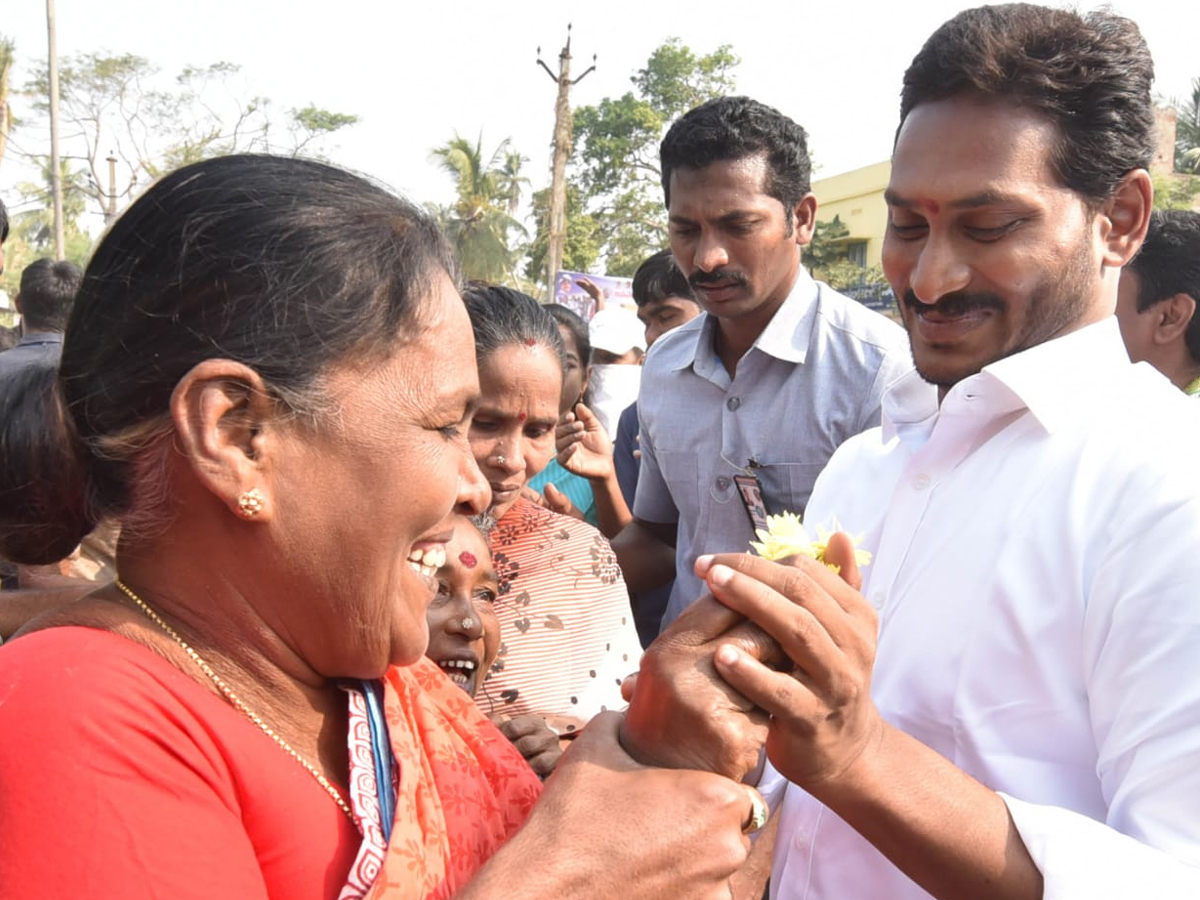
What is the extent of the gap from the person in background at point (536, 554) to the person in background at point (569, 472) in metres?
0.34

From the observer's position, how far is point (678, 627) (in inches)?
57.2

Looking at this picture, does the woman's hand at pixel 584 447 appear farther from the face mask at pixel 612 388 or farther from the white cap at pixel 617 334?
the white cap at pixel 617 334

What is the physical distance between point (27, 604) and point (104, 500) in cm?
198

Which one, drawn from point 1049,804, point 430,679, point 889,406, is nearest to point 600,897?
point 430,679

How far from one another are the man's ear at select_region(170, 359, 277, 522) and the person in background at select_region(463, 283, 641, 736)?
4.70 feet

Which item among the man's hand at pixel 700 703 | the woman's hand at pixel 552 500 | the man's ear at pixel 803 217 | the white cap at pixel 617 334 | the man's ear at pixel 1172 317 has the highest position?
the man's ear at pixel 803 217

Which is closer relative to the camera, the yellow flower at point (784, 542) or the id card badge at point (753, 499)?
the yellow flower at point (784, 542)

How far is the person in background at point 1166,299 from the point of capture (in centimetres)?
443

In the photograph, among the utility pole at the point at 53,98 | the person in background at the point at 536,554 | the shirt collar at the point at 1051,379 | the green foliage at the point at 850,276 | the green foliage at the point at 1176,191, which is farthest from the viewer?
the green foliage at the point at 850,276

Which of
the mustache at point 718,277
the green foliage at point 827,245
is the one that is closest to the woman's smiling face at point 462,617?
the mustache at point 718,277

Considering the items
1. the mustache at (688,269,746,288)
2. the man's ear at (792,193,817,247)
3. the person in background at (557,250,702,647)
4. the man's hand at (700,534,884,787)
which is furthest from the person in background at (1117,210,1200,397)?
the man's hand at (700,534,884,787)

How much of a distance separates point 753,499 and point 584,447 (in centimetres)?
78

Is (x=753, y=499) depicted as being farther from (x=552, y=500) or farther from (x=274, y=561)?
(x=274, y=561)

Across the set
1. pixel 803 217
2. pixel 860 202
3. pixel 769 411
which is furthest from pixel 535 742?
pixel 860 202
